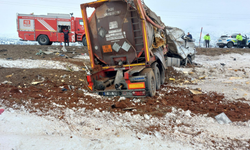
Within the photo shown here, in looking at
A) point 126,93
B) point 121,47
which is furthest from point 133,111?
point 121,47

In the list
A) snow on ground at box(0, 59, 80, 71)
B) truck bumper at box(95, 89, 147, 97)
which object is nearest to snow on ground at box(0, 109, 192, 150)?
truck bumper at box(95, 89, 147, 97)

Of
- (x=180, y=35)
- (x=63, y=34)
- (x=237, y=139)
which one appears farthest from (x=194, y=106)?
(x=63, y=34)

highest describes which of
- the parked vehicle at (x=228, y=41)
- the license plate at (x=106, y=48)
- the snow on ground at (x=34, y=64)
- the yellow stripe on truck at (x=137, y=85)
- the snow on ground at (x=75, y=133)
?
the parked vehicle at (x=228, y=41)

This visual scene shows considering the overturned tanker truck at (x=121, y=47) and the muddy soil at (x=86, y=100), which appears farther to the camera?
the overturned tanker truck at (x=121, y=47)

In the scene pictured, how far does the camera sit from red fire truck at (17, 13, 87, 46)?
15.1 meters

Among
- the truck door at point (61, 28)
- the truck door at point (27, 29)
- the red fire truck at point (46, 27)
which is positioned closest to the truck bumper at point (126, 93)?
the red fire truck at point (46, 27)

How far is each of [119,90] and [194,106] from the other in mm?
2065

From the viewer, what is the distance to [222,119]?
362 cm

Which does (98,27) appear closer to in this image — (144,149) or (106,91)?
(106,91)

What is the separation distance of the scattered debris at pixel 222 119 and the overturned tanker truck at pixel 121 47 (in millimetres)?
1867

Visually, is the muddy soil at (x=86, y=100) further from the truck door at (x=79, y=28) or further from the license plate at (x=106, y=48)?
the truck door at (x=79, y=28)

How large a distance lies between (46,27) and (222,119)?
1549cm

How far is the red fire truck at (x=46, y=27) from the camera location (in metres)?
15.1

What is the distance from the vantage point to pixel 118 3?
5.29 m
